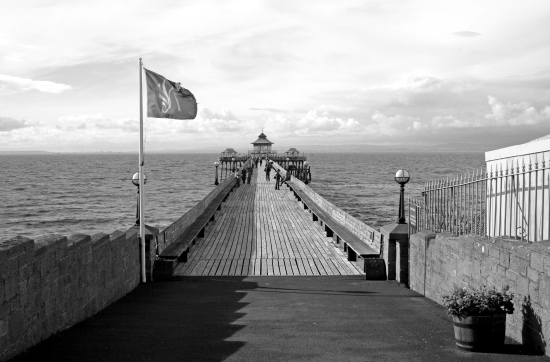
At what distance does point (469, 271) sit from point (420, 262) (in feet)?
7.36

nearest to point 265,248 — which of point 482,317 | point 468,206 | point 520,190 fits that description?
point 468,206

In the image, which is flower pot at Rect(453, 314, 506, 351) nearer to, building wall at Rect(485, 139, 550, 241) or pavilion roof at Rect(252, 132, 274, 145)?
building wall at Rect(485, 139, 550, 241)

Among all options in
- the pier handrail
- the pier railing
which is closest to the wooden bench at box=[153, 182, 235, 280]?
the pier handrail

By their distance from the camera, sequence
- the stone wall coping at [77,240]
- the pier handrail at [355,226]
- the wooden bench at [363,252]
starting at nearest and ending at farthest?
the stone wall coping at [77,240]
the wooden bench at [363,252]
the pier handrail at [355,226]

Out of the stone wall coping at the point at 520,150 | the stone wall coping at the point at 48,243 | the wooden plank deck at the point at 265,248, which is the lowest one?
the wooden plank deck at the point at 265,248

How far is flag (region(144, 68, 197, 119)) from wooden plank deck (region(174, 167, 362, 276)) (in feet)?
10.4

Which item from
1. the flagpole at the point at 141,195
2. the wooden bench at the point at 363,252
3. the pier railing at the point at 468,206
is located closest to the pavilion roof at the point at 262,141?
the wooden bench at the point at 363,252

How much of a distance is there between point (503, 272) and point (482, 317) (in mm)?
715

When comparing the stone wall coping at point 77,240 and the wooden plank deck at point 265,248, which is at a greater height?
the stone wall coping at point 77,240

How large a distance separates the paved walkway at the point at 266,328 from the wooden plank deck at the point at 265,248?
180cm

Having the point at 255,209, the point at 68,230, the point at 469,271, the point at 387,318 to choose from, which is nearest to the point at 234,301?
the point at 387,318

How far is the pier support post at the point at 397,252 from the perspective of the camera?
11062 mm

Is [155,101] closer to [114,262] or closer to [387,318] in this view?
[114,262]

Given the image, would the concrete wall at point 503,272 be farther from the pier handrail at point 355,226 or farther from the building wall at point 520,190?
the pier handrail at point 355,226
